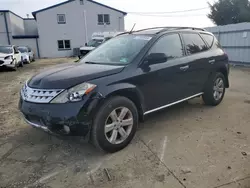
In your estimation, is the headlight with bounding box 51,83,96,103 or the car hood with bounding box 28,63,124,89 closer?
the headlight with bounding box 51,83,96,103

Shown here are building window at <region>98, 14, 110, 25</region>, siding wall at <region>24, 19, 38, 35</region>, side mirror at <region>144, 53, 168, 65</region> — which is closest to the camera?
side mirror at <region>144, 53, 168, 65</region>

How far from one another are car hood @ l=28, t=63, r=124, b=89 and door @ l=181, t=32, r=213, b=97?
167 cm

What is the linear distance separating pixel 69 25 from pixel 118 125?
1062 inches

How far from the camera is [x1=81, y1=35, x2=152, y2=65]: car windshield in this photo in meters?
3.60

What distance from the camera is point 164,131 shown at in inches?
155

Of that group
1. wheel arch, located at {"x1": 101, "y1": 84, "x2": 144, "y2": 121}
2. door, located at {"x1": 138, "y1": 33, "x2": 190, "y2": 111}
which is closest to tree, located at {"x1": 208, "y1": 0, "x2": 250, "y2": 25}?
door, located at {"x1": 138, "y1": 33, "x2": 190, "y2": 111}

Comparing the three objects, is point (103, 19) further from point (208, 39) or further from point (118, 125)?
point (118, 125)

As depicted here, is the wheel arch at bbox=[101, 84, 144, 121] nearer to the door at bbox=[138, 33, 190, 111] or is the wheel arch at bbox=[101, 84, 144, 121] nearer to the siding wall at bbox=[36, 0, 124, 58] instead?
the door at bbox=[138, 33, 190, 111]

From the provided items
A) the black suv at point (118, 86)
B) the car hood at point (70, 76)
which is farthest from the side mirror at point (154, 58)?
the car hood at point (70, 76)

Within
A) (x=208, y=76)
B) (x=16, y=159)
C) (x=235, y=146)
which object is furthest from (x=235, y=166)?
(x=16, y=159)

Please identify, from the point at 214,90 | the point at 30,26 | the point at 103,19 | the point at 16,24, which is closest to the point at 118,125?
the point at 214,90

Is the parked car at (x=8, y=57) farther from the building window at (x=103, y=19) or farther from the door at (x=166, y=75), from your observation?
the building window at (x=103, y=19)

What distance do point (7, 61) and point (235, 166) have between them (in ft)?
43.0

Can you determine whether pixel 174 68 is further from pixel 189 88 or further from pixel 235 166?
pixel 235 166
